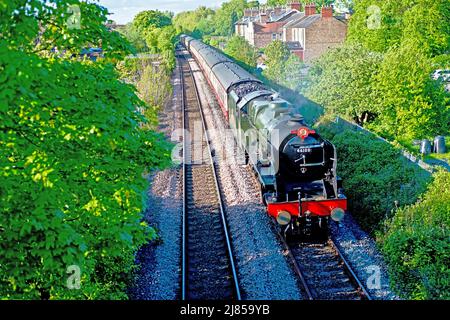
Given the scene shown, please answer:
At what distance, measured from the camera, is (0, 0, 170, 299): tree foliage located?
21.2 ft

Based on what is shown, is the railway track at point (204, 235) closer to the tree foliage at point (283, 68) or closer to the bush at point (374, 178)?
the bush at point (374, 178)

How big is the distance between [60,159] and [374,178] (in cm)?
1131

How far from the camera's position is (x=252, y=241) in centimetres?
1391

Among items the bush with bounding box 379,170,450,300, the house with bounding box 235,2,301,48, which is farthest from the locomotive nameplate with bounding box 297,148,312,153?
the house with bounding box 235,2,301,48

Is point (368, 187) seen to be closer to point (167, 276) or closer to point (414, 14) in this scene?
point (167, 276)

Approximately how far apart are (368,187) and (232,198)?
466 centimetres

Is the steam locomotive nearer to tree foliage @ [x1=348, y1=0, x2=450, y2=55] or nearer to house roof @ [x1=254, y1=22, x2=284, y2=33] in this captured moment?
tree foliage @ [x1=348, y1=0, x2=450, y2=55]

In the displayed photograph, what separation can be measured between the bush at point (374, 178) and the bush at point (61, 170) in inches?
327

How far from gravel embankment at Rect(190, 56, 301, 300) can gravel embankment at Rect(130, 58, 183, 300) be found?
1669 millimetres

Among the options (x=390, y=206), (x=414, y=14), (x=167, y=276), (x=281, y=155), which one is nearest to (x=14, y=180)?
(x=167, y=276)

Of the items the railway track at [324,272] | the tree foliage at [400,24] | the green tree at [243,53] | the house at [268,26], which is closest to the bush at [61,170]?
the railway track at [324,272]

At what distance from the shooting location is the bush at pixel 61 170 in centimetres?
644

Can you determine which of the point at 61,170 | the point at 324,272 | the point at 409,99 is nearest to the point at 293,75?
the point at 409,99

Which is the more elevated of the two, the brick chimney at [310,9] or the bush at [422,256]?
the brick chimney at [310,9]
